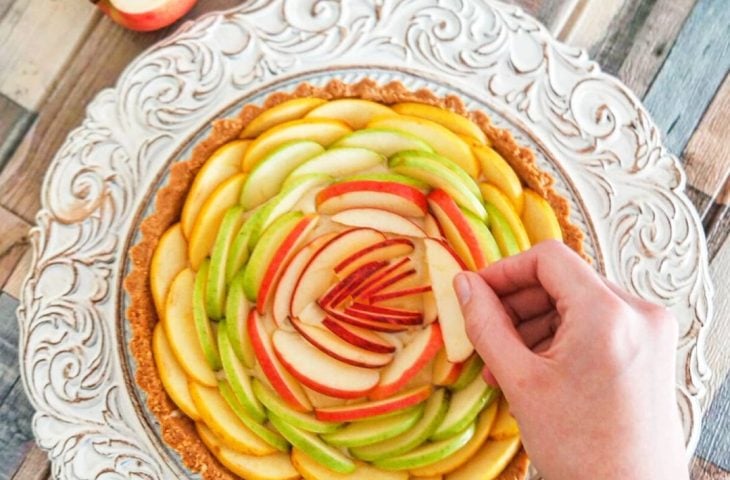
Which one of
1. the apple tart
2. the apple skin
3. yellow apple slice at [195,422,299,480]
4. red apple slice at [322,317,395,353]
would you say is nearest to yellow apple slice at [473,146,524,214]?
the apple tart

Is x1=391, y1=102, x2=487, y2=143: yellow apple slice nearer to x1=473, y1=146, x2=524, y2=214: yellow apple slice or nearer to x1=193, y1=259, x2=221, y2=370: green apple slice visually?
x1=473, y1=146, x2=524, y2=214: yellow apple slice

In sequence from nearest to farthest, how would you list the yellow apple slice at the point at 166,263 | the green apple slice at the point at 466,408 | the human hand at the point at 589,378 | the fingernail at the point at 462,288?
the human hand at the point at 589,378 < the fingernail at the point at 462,288 < the green apple slice at the point at 466,408 < the yellow apple slice at the point at 166,263

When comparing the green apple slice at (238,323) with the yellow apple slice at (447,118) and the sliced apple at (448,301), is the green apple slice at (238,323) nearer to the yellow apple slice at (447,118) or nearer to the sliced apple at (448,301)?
the sliced apple at (448,301)

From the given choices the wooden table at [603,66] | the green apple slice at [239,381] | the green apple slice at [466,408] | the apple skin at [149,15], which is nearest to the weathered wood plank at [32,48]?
the wooden table at [603,66]

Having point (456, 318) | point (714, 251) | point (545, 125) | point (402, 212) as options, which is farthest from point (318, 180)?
point (714, 251)

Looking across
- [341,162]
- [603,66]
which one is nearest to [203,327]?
[341,162]

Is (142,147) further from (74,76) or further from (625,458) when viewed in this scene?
(625,458)
